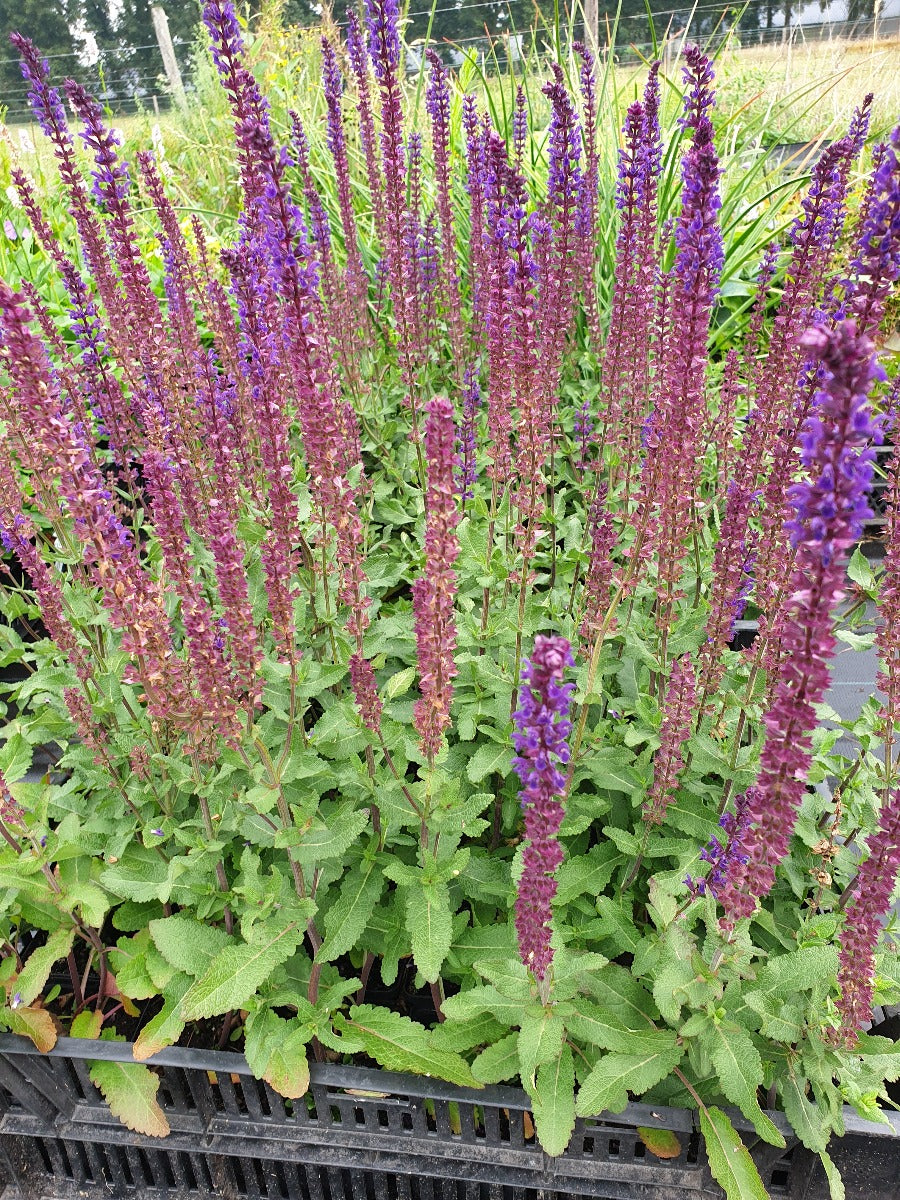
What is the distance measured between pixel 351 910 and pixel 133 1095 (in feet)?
3.13

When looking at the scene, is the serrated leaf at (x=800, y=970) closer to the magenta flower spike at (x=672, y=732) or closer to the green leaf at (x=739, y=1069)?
the green leaf at (x=739, y=1069)

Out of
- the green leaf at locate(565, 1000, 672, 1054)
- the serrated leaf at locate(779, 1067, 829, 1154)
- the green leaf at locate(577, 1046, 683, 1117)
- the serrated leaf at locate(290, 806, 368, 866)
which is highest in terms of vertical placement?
the serrated leaf at locate(290, 806, 368, 866)

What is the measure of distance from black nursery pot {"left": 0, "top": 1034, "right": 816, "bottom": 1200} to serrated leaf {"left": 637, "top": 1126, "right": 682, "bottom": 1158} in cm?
4

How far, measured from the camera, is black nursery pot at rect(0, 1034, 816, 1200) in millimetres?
2467

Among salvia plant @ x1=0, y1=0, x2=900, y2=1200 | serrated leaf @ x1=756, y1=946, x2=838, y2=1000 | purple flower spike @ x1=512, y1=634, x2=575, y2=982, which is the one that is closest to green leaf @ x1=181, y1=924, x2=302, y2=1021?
salvia plant @ x1=0, y1=0, x2=900, y2=1200

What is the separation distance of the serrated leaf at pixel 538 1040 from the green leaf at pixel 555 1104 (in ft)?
0.36

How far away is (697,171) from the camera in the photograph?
2186 mm

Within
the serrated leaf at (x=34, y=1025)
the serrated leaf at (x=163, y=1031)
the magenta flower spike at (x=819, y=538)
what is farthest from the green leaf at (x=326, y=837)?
the magenta flower spike at (x=819, y=538)

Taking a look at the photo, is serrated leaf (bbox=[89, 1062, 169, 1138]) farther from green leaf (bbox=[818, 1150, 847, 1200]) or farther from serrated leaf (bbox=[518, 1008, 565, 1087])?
green leaf (bbox=[818, 1150, 847, 1200])

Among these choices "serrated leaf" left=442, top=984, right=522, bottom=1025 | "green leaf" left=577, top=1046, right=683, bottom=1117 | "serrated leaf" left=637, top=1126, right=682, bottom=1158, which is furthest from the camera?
"serrated leaf" left=637, top=1126, right=682, bottom=1158

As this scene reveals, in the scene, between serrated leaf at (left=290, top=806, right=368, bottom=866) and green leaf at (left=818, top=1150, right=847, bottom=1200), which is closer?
green leaf at (left=818, top=1150, right=847, bottom=1200)

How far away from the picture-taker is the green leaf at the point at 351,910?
8.38 feet

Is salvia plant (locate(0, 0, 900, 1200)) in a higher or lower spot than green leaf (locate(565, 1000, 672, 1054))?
higher

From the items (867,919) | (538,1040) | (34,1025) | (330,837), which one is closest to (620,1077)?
(538,1040)
